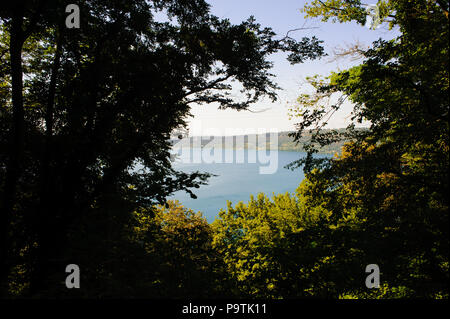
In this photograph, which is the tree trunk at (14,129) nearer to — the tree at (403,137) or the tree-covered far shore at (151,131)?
the tree-covered far shore at (151,131)

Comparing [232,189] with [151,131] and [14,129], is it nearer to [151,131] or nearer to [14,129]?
[151,131]

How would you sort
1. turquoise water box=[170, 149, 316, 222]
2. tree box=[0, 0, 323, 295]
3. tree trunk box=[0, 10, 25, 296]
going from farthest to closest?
turquoise water box=[170, 149, 316, 222] < tree box=[0, 0, 323, 295] < tree trunk box=[0, 10, 25, 296]

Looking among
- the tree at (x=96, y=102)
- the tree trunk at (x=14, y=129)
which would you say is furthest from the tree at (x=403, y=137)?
the tree trunk at (x=14, y=129)

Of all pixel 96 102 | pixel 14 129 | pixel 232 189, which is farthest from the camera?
pixel 232 189

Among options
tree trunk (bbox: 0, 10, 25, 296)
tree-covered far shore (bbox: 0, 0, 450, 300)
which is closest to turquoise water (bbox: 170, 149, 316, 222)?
tree-covered far shore (bbox: 0, 0, 450, 300)

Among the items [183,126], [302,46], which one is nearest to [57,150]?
[183,126]

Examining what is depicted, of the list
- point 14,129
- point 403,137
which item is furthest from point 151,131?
point 403,137

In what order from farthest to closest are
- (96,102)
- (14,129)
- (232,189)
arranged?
(232,189), (96,102), (14,129)

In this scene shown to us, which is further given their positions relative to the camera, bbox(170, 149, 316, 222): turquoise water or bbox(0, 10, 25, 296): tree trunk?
bbox(170, 149, 316, 222): turquoise water

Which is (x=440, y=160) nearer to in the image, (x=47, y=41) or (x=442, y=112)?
(x=442, y=112)

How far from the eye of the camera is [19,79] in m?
3.05

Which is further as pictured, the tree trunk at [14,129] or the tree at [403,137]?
the tree at [403,137]

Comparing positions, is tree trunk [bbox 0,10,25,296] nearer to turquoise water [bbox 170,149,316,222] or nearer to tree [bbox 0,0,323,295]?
tree [bbox 0,0,323,295]

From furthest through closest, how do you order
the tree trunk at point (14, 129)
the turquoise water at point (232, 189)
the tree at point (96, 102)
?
the turquoise water at point (232, 189)
the tree at point (96, 102)
the tree trunk at point (14, 129)
